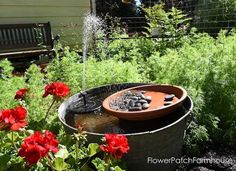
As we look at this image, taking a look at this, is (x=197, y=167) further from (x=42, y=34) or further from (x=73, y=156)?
(x=42, y=34)

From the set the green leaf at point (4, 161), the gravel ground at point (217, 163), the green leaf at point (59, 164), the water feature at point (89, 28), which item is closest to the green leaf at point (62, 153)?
the green leaf at point (59, 164)

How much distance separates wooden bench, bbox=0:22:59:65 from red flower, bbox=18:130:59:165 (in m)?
5.07

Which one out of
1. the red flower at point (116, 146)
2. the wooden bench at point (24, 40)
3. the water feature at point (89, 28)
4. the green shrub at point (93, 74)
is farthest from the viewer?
the water feature at point (89, 28)

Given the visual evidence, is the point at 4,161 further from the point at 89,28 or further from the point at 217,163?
the point at 89,28

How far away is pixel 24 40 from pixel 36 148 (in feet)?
18.5

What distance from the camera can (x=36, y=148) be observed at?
1.55 m

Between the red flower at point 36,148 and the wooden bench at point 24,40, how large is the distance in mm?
5066

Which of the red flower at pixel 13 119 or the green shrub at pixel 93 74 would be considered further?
the green shrub at pixel 93 74

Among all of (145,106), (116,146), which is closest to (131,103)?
(145,106)

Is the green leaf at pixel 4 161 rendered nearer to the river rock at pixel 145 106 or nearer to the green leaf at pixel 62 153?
the green leaf at pixel 62 153

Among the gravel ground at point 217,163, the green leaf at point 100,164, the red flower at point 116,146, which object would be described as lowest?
the gravel ground at point 217,163

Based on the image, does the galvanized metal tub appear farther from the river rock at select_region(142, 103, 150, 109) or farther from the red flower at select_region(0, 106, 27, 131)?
the red flower at select_region(0, 106, 27, 131)

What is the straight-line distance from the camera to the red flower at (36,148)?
155cm

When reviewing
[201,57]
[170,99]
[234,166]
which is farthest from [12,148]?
[201,57]
